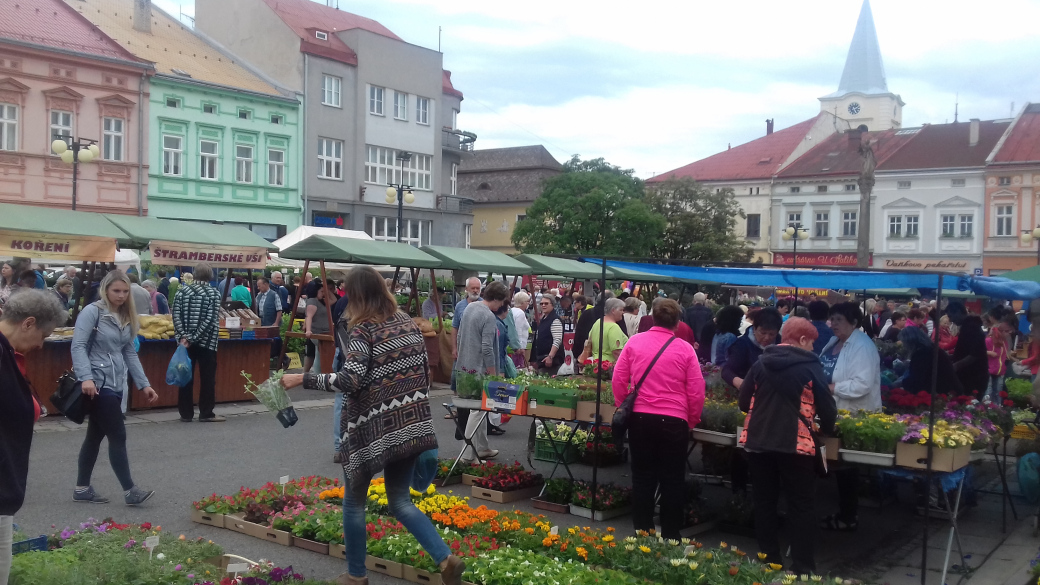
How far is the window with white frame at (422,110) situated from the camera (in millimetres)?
44562

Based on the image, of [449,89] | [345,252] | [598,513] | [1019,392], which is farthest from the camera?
[449,89]

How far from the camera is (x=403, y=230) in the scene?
44625mm

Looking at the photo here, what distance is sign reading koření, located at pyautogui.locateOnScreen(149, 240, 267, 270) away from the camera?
14.4 metres

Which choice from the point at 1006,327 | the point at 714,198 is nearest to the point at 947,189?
the point at 714,198

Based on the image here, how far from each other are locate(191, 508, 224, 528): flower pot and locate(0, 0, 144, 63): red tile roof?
28.8 metres

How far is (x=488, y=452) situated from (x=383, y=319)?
536 centimetres

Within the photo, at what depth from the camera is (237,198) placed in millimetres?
37094

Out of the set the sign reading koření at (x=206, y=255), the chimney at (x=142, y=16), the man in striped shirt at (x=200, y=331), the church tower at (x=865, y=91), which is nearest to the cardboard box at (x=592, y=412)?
the man in striped shirt at (x=200, y=331)

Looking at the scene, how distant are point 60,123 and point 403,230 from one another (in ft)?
55.5

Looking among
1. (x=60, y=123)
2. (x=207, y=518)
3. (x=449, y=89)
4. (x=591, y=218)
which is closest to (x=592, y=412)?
(x=207, y=518)

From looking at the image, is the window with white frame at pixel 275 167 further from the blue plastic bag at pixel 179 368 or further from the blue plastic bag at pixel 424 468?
the blue plastic bag at pixel 424 468

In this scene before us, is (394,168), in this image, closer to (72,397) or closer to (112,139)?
(112,139)

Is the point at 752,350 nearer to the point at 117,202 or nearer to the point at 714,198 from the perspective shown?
the point at 117,202

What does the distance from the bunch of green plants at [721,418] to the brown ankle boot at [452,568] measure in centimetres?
267
